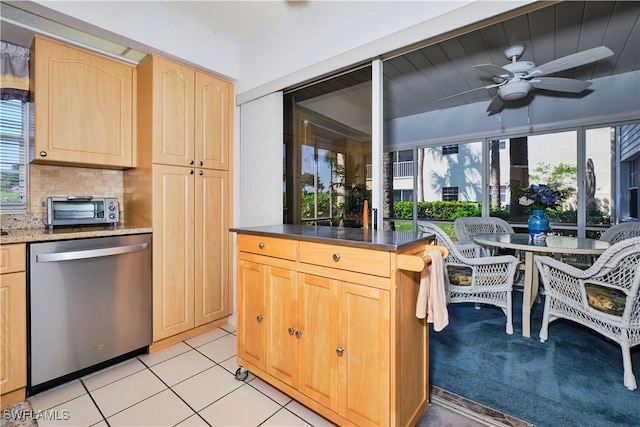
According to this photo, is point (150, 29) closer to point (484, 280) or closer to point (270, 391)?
point (270, 391)

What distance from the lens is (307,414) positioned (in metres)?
1.71

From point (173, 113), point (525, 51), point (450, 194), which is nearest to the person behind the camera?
point (173, 113)

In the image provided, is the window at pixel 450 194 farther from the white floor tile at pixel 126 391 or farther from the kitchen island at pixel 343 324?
the white floor tile at pixel 126 391

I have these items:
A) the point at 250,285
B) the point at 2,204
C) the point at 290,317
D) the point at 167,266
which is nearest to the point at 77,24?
the point at 2,204

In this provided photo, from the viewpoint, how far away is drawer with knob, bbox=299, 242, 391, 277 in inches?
52.9

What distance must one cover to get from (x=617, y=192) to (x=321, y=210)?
155 inches

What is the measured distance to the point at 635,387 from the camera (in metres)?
1.86

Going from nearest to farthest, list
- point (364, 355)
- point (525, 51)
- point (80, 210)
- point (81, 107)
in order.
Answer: point (364, 355)
point (81, 107)
point (80, 210)
point (525, 51)

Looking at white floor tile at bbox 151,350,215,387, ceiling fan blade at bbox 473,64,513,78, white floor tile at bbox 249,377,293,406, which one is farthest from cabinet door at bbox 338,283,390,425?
ceiling fan blade at bbox 473,64,513,78

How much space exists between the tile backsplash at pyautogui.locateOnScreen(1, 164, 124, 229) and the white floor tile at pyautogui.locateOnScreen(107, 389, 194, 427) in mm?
1703

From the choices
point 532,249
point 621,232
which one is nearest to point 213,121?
point 532,249

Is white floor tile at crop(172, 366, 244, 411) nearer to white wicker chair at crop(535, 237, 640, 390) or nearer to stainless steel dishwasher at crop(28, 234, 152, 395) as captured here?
stainless steel dishwasher at crop(28, 234, 152, 395)

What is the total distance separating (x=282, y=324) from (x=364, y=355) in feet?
1.87

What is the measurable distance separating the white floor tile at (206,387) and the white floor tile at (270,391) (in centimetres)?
10
